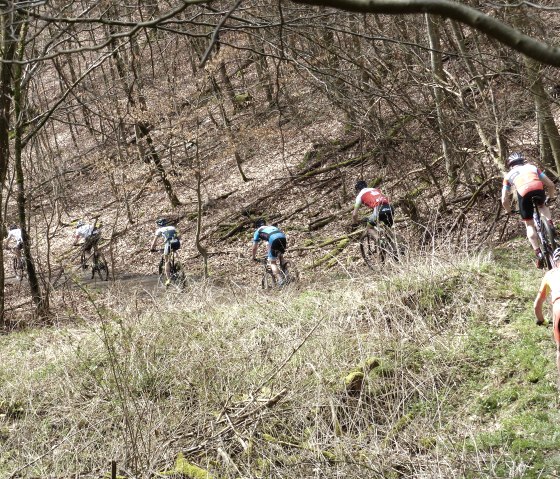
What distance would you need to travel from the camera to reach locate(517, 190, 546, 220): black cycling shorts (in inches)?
368

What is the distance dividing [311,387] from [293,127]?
67.2ft

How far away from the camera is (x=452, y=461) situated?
17.5 ft

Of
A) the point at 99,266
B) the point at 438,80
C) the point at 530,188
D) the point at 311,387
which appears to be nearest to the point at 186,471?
the point at 311,387

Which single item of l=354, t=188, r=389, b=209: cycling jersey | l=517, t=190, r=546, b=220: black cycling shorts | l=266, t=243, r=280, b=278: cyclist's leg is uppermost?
l=354, t=188, r=389, b=209: cycling jersey

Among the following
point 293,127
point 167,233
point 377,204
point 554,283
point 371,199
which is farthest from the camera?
point 293,127

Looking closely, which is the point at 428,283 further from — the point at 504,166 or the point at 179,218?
the point at 179,218

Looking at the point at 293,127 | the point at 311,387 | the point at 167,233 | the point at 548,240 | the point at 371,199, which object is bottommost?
the point at 311,387

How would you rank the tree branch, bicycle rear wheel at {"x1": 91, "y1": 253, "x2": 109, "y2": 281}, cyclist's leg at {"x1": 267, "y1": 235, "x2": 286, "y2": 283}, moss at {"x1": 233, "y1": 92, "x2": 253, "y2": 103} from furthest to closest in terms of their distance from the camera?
moss at {"x1": 233, "y1": 92, "x2": 253, "y2": 103} → bicycle rear wheel at {"x1": 91, "y1": 253, "x2": 109, "y2": 281} → cyclist's leg at {"x1": 267, "y1": 235, "x2": 286, "y2": 283} → the tree branch

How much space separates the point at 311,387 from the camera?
6859 millimetres

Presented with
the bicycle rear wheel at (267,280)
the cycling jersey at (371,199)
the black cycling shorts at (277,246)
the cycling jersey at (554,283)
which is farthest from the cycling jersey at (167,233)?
the cycling jersey at (554,283)

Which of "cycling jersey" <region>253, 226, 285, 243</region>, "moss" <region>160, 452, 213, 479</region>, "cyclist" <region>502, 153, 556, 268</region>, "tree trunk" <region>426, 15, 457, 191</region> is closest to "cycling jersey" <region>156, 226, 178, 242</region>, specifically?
"cycling jersey" <region>253, 226, 285, 243</region>

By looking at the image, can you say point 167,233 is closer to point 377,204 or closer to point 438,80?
point 377,204

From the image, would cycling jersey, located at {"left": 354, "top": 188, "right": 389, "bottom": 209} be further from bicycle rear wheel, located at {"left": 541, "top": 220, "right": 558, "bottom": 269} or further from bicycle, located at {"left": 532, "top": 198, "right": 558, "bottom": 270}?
bicycle rear wheel, located at {"left": 541, "top": 220, "right": 558, "bottom": 269}

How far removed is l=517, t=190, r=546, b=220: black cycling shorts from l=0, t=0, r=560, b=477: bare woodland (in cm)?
119
